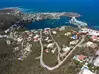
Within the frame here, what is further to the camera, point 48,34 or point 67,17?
point 67,17

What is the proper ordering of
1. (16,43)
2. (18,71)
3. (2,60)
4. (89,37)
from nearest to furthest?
(18,71), (2,60), (89,37), (16,43)

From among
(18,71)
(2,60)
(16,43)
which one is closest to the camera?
(18,71)

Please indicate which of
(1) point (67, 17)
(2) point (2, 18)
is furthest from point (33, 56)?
(1) point (67, 17)

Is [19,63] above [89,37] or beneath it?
beneath

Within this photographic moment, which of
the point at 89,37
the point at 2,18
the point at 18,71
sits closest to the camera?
the point at 18,71

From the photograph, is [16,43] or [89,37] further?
[16,43]

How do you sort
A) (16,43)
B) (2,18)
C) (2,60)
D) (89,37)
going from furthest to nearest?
(2,18), (16,43), (89,37), (2,60)

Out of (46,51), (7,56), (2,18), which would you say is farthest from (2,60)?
A: (2,18)

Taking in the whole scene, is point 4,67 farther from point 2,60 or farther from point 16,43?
point 16,43

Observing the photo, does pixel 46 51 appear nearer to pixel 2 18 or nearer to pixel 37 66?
pixel 37 66
